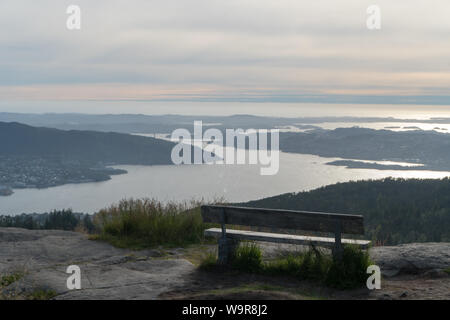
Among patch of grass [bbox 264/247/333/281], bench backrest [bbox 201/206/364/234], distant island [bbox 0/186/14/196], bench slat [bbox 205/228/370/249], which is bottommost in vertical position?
distant island [bbox 0/186/14/196]

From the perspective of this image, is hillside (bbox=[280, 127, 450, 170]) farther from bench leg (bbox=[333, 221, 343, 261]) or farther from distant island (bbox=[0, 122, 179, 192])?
bench leg (bbox=[333, 221, 343, 261])

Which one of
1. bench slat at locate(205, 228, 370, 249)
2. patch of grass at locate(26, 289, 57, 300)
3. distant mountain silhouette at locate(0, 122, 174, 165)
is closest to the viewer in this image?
patch of grass at locate(26, 289, 57, 300)

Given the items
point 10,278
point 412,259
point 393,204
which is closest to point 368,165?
point 393,204

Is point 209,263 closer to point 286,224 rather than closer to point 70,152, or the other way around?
point 286,224

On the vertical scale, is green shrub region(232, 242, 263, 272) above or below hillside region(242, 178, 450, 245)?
above

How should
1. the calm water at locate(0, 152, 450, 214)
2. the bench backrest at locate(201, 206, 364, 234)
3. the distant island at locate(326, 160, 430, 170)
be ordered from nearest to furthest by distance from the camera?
the bench backrest at locate(201, 206, 364, 234), the calm water at locate(0, 152, 450, 214), the distant island at locate(326, 160, 430, 170)

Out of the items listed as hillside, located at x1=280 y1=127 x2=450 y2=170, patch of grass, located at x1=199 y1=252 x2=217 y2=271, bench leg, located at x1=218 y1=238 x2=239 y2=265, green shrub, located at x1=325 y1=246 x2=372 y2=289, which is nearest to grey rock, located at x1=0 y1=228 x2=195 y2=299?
patch of grass, located at x1=199 y1=252 x2=217 y2=271
